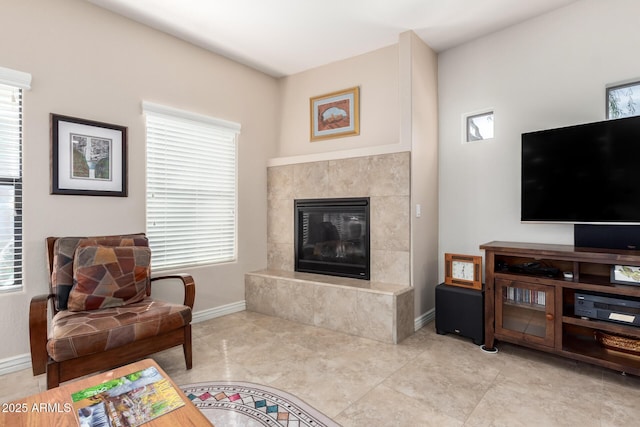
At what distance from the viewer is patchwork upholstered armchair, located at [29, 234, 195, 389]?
1.86 meters

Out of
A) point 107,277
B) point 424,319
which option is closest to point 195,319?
point 107,277

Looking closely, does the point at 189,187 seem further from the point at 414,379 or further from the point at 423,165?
the point at 414,379

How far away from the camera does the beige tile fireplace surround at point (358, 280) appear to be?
2.93 meters

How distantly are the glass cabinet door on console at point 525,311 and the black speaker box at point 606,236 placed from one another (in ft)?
1.97

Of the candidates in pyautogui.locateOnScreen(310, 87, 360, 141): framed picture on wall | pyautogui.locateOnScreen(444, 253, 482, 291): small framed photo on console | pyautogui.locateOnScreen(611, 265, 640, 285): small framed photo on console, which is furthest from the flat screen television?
pyautogui.locateOnScreen(310, 87, 360, 141): framed picture on wall

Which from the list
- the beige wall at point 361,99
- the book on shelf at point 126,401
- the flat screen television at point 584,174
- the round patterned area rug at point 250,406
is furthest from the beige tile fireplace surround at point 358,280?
the book on shelf at point 126,401

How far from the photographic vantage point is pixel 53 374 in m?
1.80

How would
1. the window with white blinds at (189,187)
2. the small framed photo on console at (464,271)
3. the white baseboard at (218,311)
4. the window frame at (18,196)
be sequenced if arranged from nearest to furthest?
the window frame at (18,196)
the small framed photo on console at (464,271)
the window with white blinds at (189,187)
the white baseboard at (218,311)

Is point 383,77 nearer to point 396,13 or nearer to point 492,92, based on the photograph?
point 396,13

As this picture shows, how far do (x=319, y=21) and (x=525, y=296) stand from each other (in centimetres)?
289

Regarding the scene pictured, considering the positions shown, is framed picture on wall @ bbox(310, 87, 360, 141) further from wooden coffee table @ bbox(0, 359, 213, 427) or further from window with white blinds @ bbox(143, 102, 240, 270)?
wooden coffee table @ bbox(0, 359, 213, 427)

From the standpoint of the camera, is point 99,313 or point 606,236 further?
point 606,236

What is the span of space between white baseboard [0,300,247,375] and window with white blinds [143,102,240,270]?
512 mm

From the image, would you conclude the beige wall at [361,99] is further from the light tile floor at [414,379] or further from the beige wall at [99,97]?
the light tile floor at [414,379]
